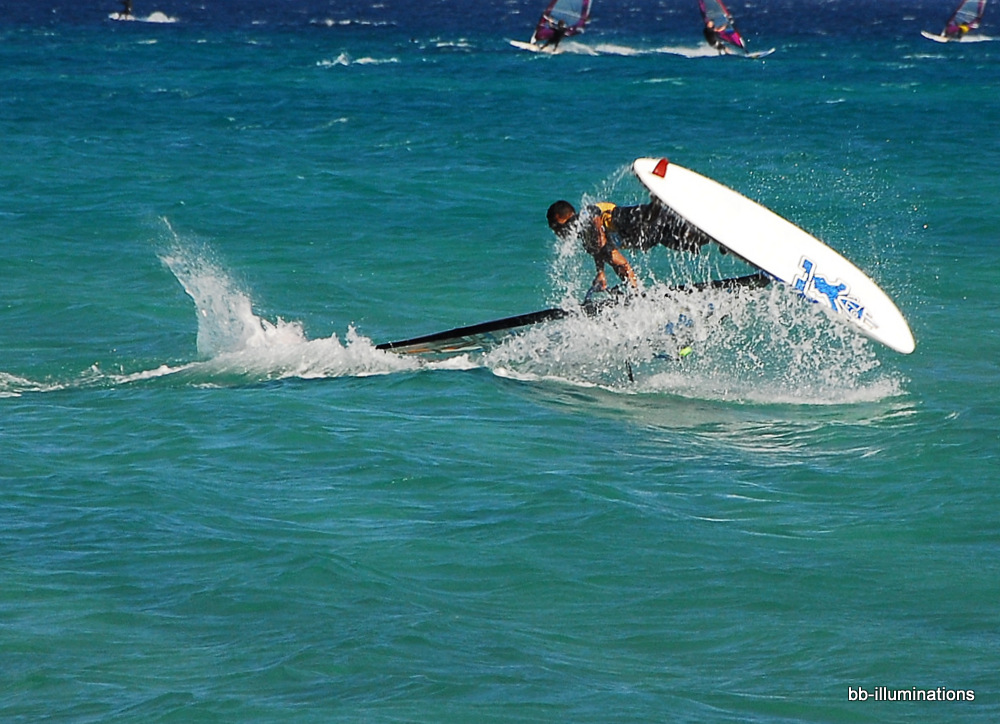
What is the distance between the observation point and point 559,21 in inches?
2082

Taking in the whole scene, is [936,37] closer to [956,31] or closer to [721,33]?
[956,31]

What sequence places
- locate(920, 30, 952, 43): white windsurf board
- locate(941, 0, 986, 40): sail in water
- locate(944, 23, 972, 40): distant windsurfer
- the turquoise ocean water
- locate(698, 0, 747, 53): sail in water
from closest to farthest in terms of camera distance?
the turquoise ocean water → locate(698, 0, 747, 53): sail in water → locate(941, 0, 986, 40): sail in water → locate(944, 23, 972, 40): distant windsurfer → locate(920, 30, 952, 43): white windsurf board

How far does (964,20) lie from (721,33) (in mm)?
→ 14818

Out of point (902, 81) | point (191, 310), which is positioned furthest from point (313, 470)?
point (902, 81)

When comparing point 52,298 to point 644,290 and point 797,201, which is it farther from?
point 797,201

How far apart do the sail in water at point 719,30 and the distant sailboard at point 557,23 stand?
17.4ft

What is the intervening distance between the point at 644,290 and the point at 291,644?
231 inches

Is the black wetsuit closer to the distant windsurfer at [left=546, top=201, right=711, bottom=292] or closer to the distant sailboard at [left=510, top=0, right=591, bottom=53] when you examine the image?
the distant windsurfer at [left=546, top=201, right=711, bottom=292]

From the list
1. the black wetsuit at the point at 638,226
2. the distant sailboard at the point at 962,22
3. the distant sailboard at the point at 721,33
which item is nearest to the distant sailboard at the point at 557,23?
the distant sailboard at the point at 721,33

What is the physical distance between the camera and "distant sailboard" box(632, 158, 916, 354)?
1180cm

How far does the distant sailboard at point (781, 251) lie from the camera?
11.8 m

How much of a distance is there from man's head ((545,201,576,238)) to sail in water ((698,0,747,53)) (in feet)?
143

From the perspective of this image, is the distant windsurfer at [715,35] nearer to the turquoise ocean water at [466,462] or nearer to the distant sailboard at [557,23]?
the distant sailboard at [557,23]

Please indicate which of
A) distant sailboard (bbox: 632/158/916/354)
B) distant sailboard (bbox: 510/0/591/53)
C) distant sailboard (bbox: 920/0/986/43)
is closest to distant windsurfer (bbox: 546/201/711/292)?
distant sailboard (bbox: 632/158/916/354)
